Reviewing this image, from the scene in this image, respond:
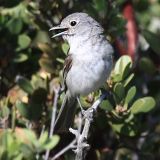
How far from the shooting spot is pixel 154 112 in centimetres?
540

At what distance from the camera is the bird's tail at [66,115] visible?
4.90 meters

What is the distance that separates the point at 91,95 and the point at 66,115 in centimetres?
25

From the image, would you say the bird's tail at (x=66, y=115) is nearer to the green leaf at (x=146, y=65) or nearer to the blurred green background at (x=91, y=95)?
the blurred green background at (x=91, y=95)

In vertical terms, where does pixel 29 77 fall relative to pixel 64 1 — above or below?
below

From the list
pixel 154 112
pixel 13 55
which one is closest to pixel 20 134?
pixel 13 55

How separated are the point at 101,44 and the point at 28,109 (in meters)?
0.84

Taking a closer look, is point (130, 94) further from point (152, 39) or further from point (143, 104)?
point (152, 39)

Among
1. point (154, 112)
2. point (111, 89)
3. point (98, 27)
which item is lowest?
point (154, 112)

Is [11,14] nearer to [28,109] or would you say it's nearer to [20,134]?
[28,109]

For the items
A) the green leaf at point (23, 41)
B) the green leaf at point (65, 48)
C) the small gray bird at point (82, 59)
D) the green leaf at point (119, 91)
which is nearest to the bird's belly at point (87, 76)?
the small gray bird at point (82, 59)

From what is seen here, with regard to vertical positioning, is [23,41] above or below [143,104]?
above

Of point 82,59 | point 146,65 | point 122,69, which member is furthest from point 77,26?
point 122,69

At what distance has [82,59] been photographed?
5.12 metres

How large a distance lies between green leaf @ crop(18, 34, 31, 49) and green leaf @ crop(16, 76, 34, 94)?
43 cm
